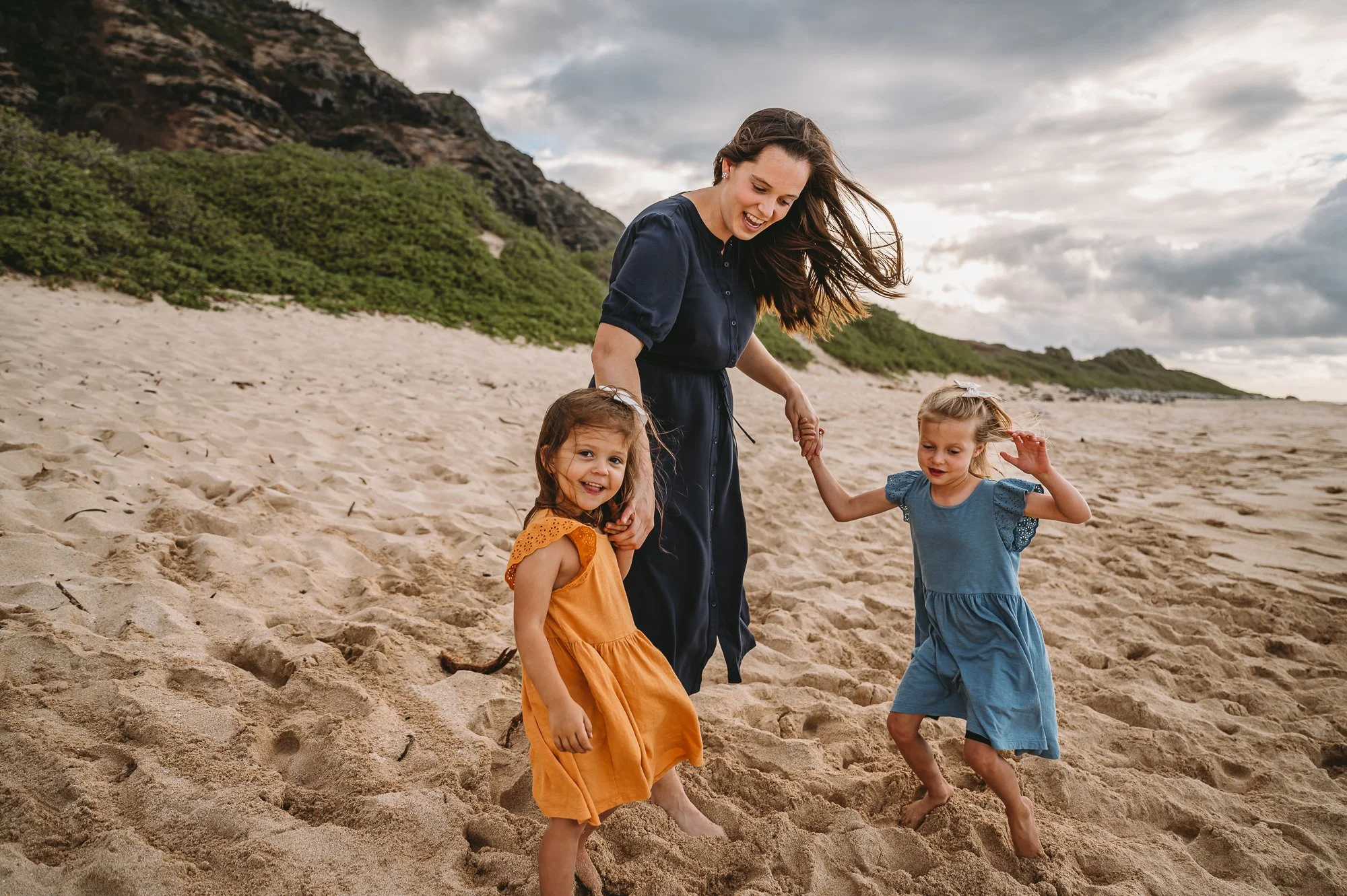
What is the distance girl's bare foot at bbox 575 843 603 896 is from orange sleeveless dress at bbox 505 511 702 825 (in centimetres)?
24

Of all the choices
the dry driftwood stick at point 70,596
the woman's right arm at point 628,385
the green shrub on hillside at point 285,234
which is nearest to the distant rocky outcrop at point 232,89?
the green shrub on hillside at point 285,234

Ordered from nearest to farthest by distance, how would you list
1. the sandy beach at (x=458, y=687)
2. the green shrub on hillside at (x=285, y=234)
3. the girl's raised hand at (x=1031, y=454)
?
1. the sandy beach at (x=458, y=687)
2. the girl's raised hand at (x=1031, y=454)
3. the green shrub on hillside at (x=285, y=234)

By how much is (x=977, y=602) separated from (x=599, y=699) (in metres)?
1.12

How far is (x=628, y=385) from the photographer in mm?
1951

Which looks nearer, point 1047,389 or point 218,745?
point 218,745

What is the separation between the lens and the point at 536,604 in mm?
1686

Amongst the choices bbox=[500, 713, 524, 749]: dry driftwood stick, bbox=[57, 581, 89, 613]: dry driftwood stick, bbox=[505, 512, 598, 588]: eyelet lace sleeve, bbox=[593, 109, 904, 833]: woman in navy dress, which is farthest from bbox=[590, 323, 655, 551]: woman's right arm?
bbox=[57, 581, 89, 613]: dry driftwood stick

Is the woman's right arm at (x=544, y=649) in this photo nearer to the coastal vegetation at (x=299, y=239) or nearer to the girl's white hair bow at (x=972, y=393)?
the girl's white hair bow at (x=972, y=393)

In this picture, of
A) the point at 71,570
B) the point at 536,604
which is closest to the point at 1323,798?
the point at 536,604

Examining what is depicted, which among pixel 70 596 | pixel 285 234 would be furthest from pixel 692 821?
pixel 285 234

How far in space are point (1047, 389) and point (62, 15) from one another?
93.1 feet

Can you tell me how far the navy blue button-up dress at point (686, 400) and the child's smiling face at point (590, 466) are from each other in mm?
313

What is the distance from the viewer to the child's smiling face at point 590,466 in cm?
180

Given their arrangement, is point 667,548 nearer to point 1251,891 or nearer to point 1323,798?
point 1251,891
